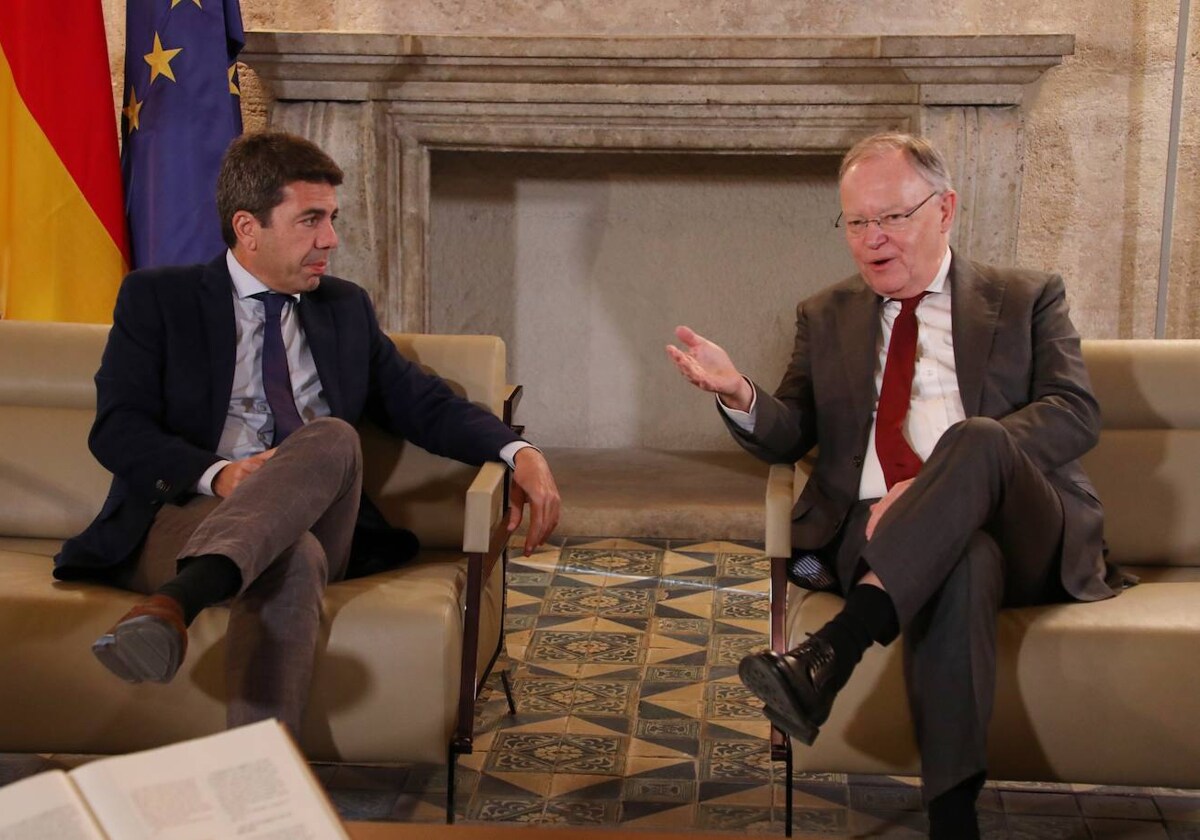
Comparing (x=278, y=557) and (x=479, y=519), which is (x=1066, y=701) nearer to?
(x=479, y=519)

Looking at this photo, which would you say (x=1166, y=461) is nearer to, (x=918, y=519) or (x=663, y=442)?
(x=918, y=519)

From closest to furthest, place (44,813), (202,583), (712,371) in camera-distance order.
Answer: (44,813)
(202,583)
(712,371)

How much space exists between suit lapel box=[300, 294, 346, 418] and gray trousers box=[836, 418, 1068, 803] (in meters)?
1.07

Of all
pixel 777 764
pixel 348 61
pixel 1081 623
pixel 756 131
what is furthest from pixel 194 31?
pixel 1081 623

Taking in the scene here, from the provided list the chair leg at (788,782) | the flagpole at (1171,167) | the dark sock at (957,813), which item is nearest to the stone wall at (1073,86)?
the flagpole at (1171,167)

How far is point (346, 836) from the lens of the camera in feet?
4.29

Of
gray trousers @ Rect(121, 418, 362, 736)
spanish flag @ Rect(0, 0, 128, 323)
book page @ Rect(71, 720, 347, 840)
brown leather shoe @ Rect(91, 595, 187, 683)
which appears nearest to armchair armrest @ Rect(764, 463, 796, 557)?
gray trousers @ Rect(121, 418, 362, 736)

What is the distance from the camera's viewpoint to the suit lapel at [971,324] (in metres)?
2.61

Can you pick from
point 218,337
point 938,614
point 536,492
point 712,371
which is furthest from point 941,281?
point 218,337

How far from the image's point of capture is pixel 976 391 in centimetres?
260

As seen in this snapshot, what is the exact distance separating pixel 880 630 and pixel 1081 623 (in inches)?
14.0

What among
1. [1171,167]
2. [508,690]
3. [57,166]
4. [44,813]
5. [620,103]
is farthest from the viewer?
[620,103]

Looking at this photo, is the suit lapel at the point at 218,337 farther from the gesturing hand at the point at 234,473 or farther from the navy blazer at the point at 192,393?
the gesturing hand at the point at 234,473

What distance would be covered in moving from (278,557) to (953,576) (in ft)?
3.54
